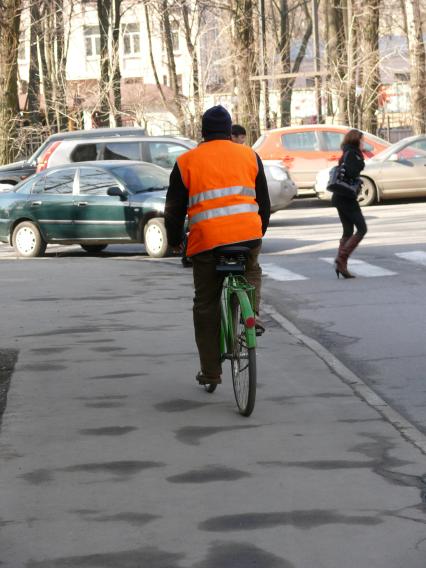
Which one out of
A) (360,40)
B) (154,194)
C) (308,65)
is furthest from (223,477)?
(308,65)

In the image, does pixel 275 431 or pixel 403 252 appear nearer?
pixel 275 431

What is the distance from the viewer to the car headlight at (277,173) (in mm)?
24906

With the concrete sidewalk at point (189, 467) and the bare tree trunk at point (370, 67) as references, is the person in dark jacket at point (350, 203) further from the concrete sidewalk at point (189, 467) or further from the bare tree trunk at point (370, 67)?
the bare tree trunk at point (370, 67)

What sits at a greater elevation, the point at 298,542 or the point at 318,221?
the point at 298,542

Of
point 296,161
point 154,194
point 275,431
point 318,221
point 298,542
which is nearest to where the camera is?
point 298,542

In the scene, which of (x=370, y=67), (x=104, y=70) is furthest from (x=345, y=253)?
(x=104, y=70)

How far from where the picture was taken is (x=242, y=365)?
8.10 m

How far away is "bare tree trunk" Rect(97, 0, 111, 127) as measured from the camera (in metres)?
44.4

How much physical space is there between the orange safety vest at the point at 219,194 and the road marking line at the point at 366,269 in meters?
8.20

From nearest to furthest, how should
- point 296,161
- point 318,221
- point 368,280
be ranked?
1. point 368,280
2. point 318,221
3. point 296,161

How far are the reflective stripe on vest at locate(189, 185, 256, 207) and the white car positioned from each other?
16277mm

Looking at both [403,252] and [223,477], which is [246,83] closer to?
[403,252]

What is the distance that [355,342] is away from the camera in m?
11.1

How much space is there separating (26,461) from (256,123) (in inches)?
1233
